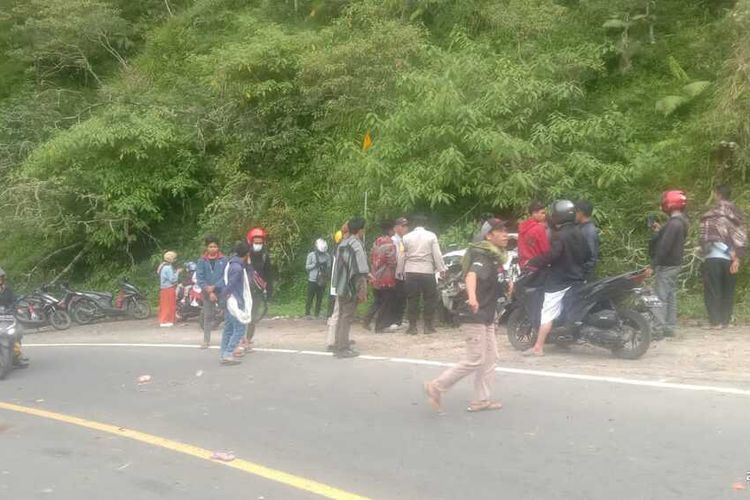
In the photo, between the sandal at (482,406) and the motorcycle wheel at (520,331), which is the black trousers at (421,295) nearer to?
the motorcycle wheel at (520,331)

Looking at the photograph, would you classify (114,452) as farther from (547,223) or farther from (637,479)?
(547,223)

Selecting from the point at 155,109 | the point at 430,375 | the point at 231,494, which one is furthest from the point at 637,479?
the point at 155,109

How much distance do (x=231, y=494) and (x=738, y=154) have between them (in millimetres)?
11028

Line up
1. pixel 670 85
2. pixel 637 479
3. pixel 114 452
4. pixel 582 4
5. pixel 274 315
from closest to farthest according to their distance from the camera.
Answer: pixel 637 479
pixel 114 452
pixel 274 315
pixel 670 85
pixel 582 4

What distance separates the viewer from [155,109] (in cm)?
2084

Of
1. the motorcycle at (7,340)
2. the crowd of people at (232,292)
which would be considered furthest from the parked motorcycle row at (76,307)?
the motorcycle at (7,340)

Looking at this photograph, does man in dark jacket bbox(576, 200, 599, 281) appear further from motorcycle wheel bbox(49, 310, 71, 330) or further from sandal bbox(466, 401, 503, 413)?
motorcycle wheel bbox(49, 310, 71, 330)

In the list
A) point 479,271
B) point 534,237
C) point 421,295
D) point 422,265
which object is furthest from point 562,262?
point 421,295

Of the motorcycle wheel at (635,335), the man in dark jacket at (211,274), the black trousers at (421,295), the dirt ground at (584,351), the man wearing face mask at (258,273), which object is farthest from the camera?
the man wearing face mask at (258,273)

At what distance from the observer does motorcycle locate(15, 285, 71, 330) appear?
1747cm

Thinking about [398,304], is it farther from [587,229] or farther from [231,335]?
[587,229]

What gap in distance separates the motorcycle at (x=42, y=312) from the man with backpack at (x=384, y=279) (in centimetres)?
826

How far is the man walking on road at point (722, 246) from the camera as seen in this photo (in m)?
10.3

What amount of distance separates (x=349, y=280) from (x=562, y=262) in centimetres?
268
